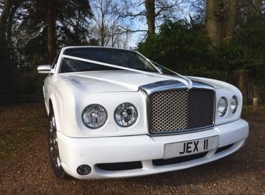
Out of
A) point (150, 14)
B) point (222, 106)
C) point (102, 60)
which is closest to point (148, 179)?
point (222, 106)

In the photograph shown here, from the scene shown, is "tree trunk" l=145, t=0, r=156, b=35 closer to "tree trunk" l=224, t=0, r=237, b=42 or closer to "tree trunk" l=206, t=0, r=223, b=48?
"tree trunk" l=224, t=0, r=237, b=42

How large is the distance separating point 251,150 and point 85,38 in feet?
49.5

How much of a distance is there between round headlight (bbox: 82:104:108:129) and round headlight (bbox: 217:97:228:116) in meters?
1.33

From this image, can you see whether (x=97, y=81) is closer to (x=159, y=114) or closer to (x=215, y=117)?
(x=159, y=114)

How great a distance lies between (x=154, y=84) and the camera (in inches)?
110

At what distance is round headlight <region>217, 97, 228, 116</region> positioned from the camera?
10.4 ft

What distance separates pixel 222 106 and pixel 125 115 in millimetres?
1222

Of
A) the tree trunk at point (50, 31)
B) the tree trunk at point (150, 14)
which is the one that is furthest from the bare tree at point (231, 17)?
the tree trunk at point (50, 31)

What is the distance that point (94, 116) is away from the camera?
2559 millimetres

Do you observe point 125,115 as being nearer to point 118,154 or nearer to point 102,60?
point 118,154

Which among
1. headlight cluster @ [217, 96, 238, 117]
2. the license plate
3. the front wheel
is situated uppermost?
headlight cluster @ [217, 96, 238, 117]

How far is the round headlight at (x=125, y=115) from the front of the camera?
261 centimetres

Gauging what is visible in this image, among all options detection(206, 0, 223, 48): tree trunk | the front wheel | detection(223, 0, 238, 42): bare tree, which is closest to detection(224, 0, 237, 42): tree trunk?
detection(223, 0, 238, 42): bare tree

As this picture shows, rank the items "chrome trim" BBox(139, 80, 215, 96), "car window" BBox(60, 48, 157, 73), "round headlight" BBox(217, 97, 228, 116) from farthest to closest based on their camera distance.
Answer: "car window" BBox(60, 48, 157, 73) < "round headlight" BBox(217, 97, 228, 116) < "chrome trim" BBox(139, 80, 215, 96)
